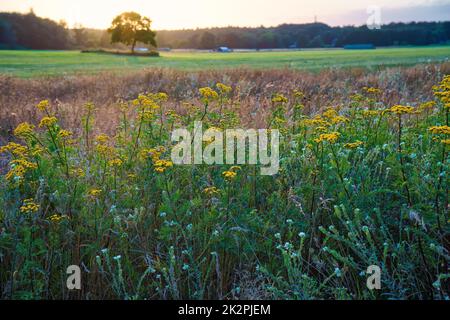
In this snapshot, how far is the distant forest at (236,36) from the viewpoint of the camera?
31.8 m

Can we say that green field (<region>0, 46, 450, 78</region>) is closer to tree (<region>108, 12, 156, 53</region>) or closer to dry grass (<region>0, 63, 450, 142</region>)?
dry grass (<region>0, 63, 450, 142</region>)

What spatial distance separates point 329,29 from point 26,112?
189 feet

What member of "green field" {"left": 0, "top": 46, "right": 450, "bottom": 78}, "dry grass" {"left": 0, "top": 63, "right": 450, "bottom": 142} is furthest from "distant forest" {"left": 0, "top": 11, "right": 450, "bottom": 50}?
"dry grass" {"left": 0, "top": 63, "right": 450, "bottom": 142}

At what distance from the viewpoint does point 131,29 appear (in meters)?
61.8

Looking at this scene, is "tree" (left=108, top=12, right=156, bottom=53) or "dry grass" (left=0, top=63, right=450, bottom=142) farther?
"tree" (left=108, top=12, right=156, bottom=53)

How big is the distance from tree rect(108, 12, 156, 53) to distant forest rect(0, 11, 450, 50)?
3696mm

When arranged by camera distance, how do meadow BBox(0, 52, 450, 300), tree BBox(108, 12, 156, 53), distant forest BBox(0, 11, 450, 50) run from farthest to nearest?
tree BBox(108, 12, 156, 53)
distant forest BBox(0, 11, 450, 50)
meadow BBox(0, 52, 450, 300)

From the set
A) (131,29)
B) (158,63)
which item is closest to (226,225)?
(158,63)

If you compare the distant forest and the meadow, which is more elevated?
the distant forest

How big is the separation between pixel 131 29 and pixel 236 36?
16.2m

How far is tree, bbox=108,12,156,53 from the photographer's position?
6153 cm

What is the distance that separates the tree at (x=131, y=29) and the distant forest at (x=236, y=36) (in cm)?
370

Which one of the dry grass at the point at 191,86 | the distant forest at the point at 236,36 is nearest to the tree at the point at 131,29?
the distant forest at the point at 236,36

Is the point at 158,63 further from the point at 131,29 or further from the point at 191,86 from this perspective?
the point at 131,29
